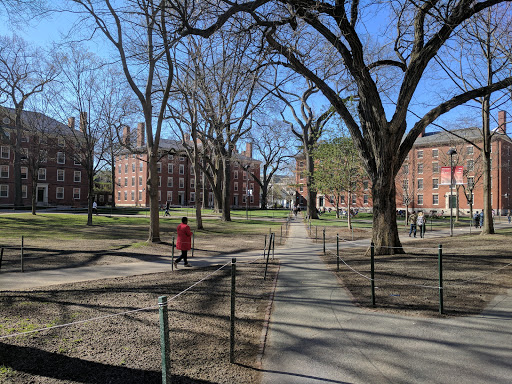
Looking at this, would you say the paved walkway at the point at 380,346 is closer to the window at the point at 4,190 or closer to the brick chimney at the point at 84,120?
the brick chimney at the point at 84,120

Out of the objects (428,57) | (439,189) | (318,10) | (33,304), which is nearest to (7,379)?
(33,304)

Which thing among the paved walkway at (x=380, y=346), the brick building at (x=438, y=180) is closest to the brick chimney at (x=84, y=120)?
the paved walkway at (x=380, y=346)

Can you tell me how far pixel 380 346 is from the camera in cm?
461

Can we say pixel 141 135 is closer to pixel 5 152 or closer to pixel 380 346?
pixel 5 152

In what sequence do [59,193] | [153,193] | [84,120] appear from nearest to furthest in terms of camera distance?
[153,193]
[84,120]
[59,193]

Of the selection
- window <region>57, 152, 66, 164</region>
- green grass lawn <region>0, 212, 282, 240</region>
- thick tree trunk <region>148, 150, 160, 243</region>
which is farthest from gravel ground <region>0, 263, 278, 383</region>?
window <region>57, 152, 66, 164</region>

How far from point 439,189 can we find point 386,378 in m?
68.2

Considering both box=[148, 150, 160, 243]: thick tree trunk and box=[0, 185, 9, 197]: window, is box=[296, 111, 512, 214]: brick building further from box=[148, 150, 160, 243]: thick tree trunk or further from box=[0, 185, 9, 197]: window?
box=[0, 185, 9, 197]: window

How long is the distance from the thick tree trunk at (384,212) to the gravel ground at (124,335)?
5.17 metres

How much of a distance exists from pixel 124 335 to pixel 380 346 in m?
3.55

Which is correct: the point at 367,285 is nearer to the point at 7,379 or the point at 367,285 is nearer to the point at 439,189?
the point at 7,379

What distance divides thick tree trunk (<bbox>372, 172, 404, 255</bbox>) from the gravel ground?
16.9ft

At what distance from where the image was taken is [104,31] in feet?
46.1

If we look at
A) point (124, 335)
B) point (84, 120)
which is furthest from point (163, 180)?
point (124, 335)
